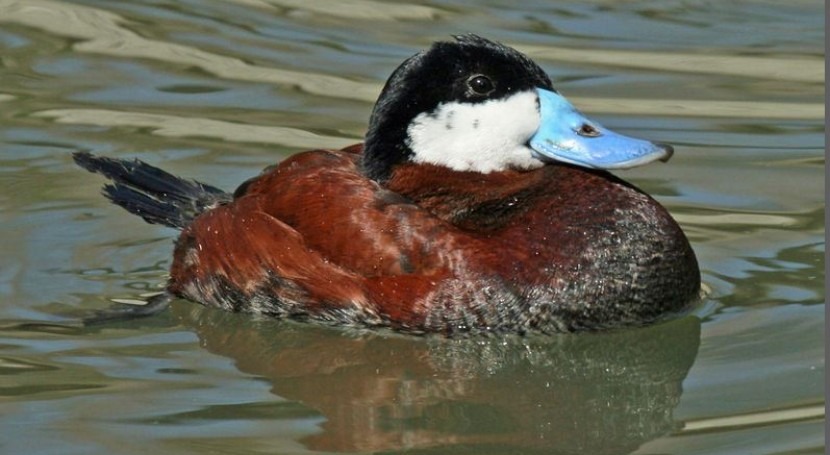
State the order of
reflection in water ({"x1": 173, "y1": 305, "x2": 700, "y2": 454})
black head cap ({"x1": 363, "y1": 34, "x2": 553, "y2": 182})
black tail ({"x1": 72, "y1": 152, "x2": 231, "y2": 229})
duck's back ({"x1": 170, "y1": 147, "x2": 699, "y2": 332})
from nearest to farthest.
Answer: reflection in water ({"x1": 173, "y1": 305, "x2": 700, "y2": 454}) → duck's back ({"x1": 170, "y1": 147, "x2": 699, "y2": 332}) → black head cap ({"x1": 363, "y1": 34, "x2": 553, "y2": 182}) → black tail ({"x1": 72, "y1": 152, "x2": 231, "y2": 229})

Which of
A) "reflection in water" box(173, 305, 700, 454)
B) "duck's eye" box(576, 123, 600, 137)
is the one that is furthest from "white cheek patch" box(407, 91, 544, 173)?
"reflection in water" box(173, 305, 700, 454)

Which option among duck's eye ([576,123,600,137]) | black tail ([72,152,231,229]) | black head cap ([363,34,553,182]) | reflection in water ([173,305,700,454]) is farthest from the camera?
black tail ([72,152,231,229])

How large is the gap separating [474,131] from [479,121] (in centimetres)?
4

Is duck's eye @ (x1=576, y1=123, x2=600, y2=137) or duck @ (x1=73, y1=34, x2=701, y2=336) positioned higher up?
duck's eye @ (x1=576, y1=123, x2=600, y2=137)

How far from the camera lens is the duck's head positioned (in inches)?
209

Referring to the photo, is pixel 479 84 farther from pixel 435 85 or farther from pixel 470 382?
pixel 470 382

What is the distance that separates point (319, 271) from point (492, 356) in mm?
579

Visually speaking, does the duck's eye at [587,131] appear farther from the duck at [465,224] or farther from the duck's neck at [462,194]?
the duck's neck at [462,194]

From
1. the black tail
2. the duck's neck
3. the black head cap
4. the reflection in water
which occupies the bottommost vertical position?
the reflection in water

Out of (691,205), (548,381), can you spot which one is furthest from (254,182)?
(691,205)

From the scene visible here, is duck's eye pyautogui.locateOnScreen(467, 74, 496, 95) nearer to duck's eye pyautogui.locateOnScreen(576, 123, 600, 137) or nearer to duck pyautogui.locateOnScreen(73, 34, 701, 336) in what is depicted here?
duck pyautogui.locateOnScreen(73, 34, 701, 336)

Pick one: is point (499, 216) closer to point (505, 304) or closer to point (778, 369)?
point (505, 304)

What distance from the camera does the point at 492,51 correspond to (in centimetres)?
535

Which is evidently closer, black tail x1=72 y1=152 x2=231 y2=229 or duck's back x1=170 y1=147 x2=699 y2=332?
duck's back x1=170 y1=147 x2=699 y2=332
